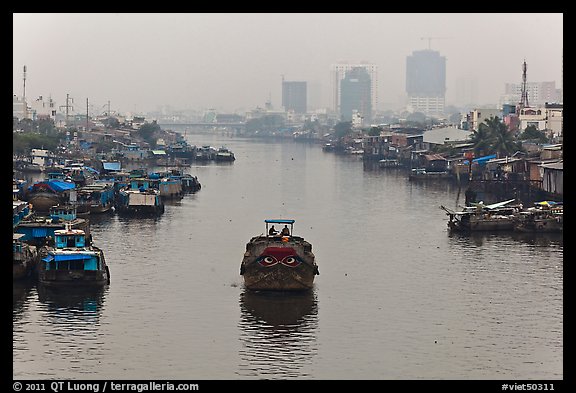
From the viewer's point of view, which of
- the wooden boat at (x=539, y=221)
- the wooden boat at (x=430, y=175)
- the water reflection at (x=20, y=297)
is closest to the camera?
the water reflection at (x=20, y=297)

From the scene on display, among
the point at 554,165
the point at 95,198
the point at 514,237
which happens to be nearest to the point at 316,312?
the point at 514,237

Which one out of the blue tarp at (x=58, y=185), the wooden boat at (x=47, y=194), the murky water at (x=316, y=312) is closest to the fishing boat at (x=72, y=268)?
the murky water at (x=316, y=312)

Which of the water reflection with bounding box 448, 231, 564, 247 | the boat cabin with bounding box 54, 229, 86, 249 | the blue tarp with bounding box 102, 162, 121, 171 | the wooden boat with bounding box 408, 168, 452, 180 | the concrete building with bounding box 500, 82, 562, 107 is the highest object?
the concrete building with bounding box 500, 82, 562, 107

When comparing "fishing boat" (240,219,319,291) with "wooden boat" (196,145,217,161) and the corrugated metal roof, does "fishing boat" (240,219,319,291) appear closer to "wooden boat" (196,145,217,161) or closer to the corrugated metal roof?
the corrugated metal roof

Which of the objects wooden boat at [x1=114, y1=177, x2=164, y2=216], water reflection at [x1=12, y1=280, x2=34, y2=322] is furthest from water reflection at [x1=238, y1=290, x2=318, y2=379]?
wooden boat at [x1=114, y1=177, x2=164, y2=216]

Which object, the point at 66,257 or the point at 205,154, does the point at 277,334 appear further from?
the point at 205,154

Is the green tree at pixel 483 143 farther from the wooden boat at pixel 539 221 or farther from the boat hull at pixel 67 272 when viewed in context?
the boat hull at pixel 67 272
